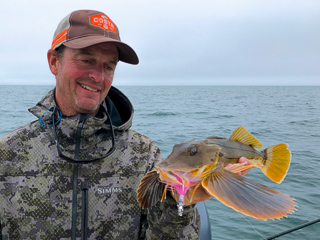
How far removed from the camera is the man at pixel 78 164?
2221mm

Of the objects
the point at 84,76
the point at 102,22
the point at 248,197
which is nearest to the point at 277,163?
the point at 248,197

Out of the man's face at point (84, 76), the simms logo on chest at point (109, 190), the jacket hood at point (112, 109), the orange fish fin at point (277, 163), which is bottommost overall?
the simms logo on chest at point (109, 190)

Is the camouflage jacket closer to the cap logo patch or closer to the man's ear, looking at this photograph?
the man's ear

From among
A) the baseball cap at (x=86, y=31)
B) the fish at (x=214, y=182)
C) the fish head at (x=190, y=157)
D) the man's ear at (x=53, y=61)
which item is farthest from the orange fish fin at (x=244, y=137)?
the man's ear at (x=53, y=61)

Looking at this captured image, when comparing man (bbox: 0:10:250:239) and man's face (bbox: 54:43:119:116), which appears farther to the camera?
man's face (bbox: 54:43:119:116)

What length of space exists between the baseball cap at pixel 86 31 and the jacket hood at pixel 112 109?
17.9 inches

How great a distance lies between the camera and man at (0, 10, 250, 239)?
7.29ft

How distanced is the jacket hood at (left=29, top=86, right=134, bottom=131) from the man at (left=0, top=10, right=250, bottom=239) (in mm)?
14

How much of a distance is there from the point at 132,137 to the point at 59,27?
1157mm

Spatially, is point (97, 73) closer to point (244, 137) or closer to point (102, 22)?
point (102, 22)

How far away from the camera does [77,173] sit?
2328 mm

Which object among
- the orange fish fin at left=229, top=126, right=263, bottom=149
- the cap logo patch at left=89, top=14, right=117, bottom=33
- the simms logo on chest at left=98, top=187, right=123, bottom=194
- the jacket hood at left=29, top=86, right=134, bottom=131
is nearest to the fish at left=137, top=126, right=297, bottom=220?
the orange fish fin at left=229, top=126, right=263, bottom=149

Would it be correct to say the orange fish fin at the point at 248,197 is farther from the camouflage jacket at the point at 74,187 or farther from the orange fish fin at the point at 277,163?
the orange fish fin at the point at 277,163

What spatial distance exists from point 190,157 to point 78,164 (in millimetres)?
1061
